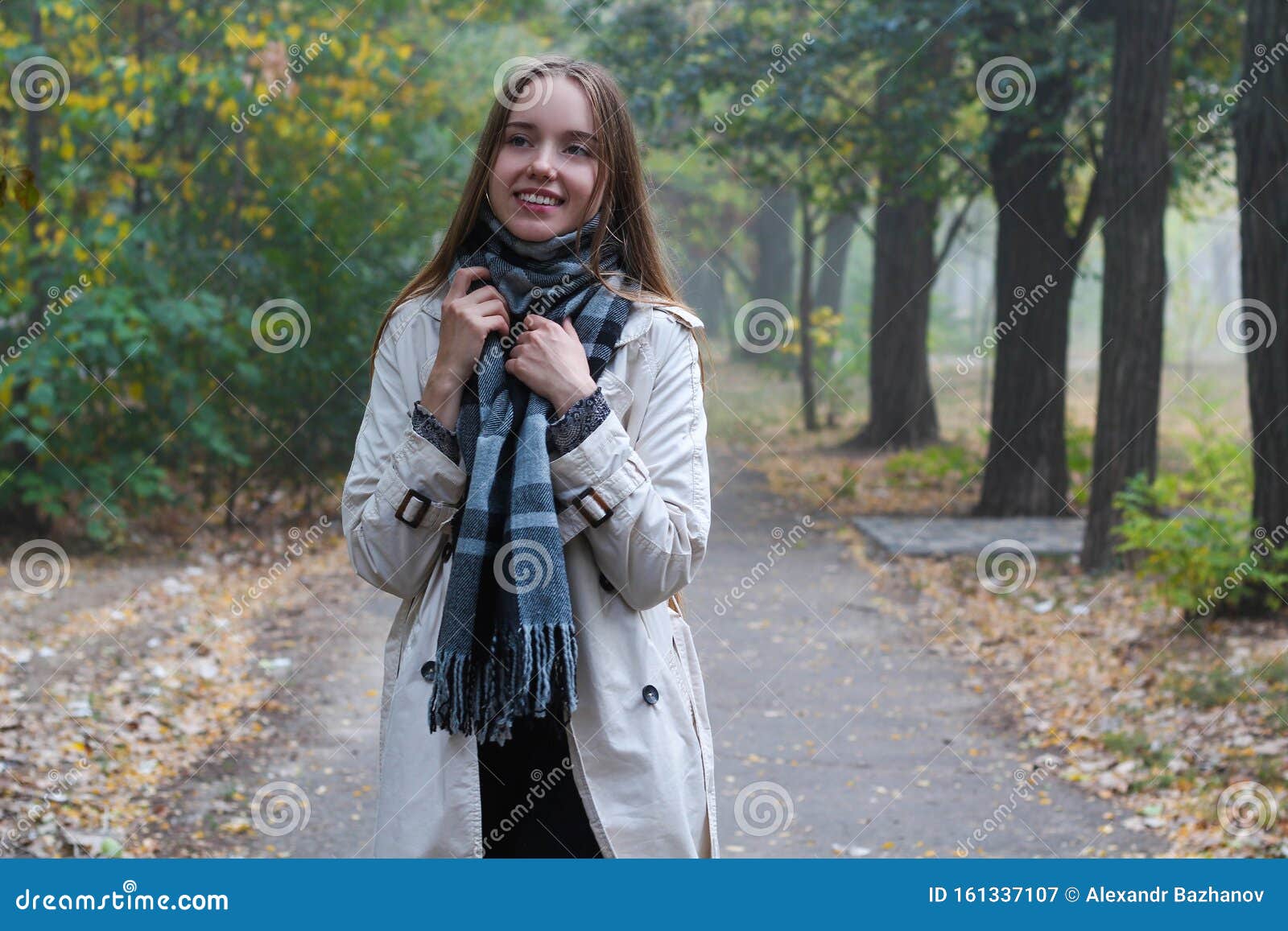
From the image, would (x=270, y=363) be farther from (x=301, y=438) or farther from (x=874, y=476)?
(x=874, y=476)

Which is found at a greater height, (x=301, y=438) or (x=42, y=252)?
(x=42, y=252)

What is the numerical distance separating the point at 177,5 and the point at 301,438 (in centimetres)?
351

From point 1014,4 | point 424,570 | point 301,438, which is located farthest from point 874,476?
point 424,570

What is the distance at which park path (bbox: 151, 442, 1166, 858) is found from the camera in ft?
17.3

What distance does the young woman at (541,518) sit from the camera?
212 cm

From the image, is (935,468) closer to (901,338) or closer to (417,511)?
(901,338)

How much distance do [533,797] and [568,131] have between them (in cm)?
108

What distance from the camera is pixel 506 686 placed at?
214 centimetres

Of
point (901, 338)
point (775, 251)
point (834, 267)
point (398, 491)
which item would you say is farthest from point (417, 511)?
point (775, 251)

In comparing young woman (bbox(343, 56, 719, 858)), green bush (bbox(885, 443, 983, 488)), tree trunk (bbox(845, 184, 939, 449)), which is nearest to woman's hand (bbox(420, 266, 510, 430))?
young woman (bbox(343, 56, 719, 858))

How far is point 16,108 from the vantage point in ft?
31.9

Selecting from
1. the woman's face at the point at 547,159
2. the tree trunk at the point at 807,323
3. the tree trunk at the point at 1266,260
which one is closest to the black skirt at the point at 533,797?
the woman's face at the point at 547,159

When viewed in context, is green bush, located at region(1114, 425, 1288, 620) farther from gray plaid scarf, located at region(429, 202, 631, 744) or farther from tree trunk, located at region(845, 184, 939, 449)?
tree trunk, located at region(845, 184, 939, 449)

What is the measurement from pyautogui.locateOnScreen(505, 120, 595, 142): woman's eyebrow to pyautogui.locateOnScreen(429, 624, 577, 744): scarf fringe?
0.80 m
